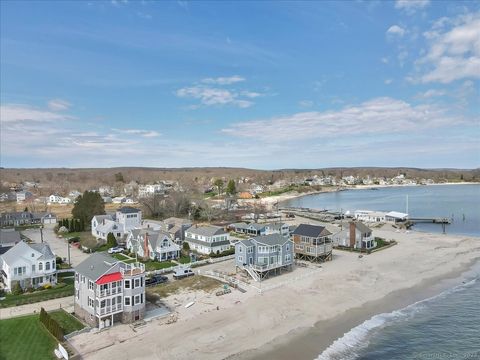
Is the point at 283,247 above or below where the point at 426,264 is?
above

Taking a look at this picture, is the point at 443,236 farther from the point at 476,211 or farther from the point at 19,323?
the point at 19,323

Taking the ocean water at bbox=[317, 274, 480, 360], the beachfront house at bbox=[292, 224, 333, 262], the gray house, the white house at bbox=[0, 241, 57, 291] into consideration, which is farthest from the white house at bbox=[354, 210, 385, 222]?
the white house at bbox=[0, 241, 57, 291]

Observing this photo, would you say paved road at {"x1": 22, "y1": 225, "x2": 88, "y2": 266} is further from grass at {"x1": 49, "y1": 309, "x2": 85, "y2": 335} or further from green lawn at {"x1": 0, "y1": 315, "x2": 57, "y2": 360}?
green lawn at {"x1": 0, "y1": 315, "x2": 57, "y2": 360}

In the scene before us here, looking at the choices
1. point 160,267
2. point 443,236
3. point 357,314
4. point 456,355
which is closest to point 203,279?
point 160,267

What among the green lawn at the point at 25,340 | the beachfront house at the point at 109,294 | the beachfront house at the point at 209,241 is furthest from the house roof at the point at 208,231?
the green lawn at the point at 25,340

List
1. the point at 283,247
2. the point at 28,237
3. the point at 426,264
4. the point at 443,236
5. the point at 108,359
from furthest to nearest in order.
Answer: the point at 443,236 → the point at 28,237 → the point at 426,264 → the point at 283,247 → the point at 108,359
